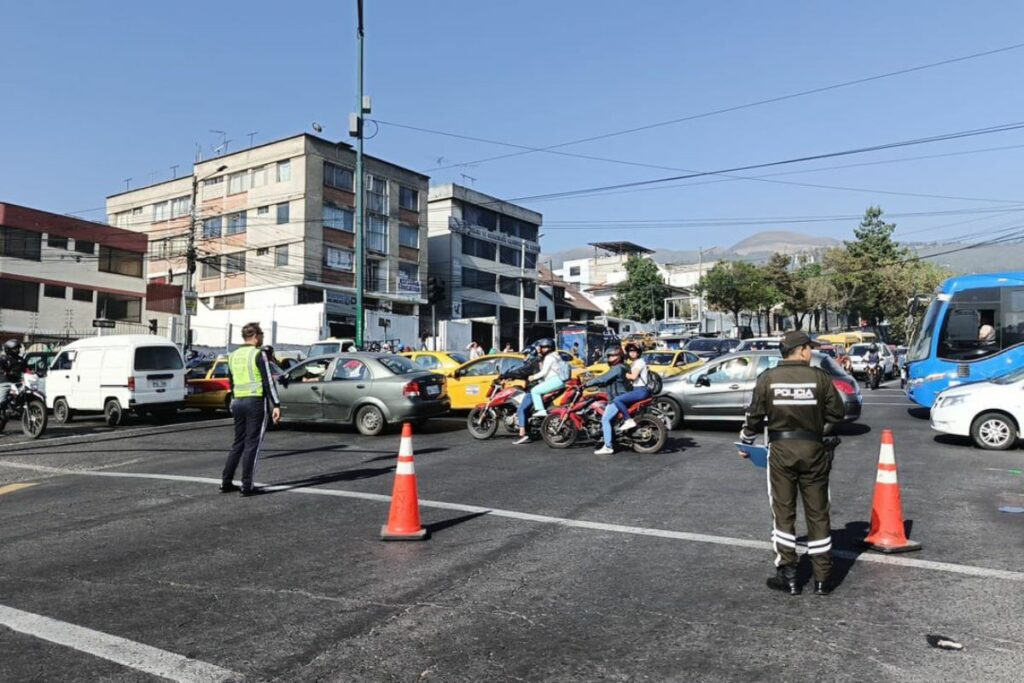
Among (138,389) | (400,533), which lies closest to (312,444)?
(138,389)

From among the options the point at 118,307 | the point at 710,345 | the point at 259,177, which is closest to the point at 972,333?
the point at 710,345

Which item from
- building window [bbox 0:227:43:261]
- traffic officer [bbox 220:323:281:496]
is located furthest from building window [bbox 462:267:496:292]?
traffic officer [bbox 220:323:281:496]

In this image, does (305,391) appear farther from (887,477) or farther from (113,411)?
(887,477)

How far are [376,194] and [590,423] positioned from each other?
1583 inches

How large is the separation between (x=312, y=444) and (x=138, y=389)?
5703 mm

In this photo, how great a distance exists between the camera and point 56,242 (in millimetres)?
38000

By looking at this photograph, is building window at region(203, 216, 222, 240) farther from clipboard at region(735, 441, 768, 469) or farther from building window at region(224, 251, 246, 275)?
clipboard at region(735, 441, 768, 469)

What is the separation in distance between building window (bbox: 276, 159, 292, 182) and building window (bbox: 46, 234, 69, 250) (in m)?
12.3

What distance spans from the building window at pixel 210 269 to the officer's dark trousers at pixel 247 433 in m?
43.2

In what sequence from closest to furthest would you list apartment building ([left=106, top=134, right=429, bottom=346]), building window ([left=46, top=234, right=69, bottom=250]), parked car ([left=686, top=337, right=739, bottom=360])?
parked car ([left=686, top=337, right=739, bottom=360]) < building window ([left=46, top=234, right=69, bottom=250]) < apartment building ([left=106, top=134, right=429, bottom=346])

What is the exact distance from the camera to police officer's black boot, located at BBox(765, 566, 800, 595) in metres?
4.68

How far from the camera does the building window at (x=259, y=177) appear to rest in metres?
45.5

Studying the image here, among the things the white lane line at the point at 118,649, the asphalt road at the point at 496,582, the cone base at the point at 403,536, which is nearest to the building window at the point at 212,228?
the asphalt road at the point at 496,582

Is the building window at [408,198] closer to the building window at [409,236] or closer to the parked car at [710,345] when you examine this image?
the building window at [409,236]
